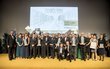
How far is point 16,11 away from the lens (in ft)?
39.7

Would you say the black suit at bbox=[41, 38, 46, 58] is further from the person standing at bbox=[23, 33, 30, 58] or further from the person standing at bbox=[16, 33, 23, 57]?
the person standing at bbox=[16, 33, 23, 57]

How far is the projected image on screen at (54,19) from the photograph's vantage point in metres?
11.5

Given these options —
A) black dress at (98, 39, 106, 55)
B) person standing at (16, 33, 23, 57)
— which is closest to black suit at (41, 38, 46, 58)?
person standing at (16, 33, 23, 57)

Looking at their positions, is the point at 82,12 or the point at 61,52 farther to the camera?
the point at 82,12

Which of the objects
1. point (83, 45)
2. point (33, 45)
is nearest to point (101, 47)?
point (83, 45)

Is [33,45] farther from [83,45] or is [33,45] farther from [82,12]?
[82,12]

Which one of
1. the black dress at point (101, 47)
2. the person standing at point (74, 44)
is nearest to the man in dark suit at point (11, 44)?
the person standing at point (74, 44)

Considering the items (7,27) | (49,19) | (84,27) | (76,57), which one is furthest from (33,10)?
(76,57)

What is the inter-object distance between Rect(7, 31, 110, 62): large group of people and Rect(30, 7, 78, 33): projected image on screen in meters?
2.38

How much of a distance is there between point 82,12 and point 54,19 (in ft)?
5.78

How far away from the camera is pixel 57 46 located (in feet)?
29.2

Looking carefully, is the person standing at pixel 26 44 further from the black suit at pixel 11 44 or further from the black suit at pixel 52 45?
the black suit at pixel 52 45

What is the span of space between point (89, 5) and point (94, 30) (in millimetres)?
1485

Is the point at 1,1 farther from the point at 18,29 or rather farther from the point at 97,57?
the point at 97,57
